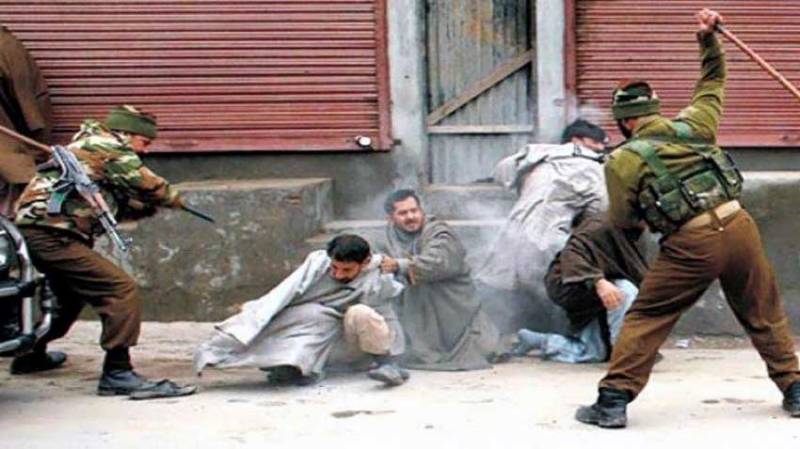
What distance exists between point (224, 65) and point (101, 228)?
267 cm

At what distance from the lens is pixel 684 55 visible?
9.48m

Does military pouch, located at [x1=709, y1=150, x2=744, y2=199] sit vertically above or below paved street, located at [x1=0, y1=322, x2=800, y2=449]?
above

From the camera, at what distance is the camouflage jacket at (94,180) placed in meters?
6.92

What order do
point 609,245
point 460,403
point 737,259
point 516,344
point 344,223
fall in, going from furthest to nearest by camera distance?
1. point 344,223
2. point 516,344
3. point 609,245
4. point 460,403
5. point 737,259

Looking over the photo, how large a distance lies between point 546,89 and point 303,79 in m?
1.72

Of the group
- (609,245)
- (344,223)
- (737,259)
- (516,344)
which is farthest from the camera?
(344,223)

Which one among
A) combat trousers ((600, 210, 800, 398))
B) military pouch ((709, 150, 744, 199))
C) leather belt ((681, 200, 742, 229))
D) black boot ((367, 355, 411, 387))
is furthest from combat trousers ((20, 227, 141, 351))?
military pouch ((709, 150, 744, 199))

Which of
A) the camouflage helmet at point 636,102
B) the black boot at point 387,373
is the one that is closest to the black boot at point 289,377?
the black boot at point 387,373

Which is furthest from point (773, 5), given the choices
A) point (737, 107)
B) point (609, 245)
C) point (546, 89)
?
point (609, 245)

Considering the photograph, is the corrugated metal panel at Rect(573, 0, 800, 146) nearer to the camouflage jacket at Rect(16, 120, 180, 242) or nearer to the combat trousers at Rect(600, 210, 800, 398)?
the combat trousers at Rect(600, 210, 800, 398)

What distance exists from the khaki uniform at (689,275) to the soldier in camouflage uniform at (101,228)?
2.44 m

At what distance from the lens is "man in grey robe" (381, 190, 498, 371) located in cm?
769

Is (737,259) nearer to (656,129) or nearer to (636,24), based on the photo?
(656,129)

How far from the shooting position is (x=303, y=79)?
9.55 metres
